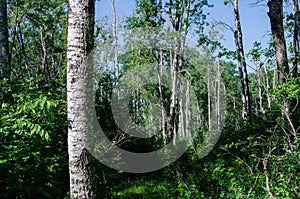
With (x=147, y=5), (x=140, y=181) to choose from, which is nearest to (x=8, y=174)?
(x=140, y=181)

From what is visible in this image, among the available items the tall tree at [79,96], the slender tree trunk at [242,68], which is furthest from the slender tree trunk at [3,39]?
the slender tree trunk at [242,68]

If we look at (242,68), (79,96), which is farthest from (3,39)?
(242,68)

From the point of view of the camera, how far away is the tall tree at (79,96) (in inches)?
130

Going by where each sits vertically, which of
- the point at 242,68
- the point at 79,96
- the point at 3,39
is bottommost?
the point at 79,96

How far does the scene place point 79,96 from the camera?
3.35 m

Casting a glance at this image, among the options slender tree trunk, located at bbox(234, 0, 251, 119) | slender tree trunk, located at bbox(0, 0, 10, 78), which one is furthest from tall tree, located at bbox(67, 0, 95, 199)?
slender tree trunk, located at bbox(234, 0, 251, 119)

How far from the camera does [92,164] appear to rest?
3424 millimetres

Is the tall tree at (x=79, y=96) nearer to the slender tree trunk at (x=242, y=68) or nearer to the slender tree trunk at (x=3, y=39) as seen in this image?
the slender tree trunk at (x=3, y=39)

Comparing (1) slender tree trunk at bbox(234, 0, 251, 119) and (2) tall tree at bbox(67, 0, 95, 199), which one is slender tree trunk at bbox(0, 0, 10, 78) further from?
(1) slender tree trunk at bbox(234, 0, 251, 119)

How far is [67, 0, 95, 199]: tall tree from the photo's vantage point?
3.30m

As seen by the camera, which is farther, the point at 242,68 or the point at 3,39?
the point at 242,68

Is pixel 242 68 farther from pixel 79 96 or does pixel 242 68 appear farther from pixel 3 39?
pixel 79 96

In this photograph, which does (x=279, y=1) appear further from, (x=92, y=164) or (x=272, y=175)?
(x=92, y=164)

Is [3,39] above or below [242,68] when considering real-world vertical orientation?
below
